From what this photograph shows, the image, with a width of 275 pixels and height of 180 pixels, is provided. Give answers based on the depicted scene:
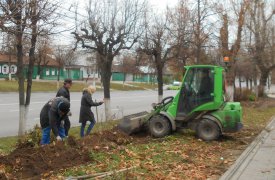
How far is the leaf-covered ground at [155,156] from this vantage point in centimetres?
738

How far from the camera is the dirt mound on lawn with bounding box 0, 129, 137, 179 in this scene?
7270 millimetres

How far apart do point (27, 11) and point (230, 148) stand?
255 inches

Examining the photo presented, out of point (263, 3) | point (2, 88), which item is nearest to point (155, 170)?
point (263, 3)

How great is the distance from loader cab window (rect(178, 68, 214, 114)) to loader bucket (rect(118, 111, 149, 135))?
4.07 feet

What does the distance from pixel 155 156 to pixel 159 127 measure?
3.12m

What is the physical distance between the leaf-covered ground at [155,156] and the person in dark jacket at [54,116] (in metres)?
0.46

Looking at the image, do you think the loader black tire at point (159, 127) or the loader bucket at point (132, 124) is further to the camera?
the loader black tire at point (159, 127)

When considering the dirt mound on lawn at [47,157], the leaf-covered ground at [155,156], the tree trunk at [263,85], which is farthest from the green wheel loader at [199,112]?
the tree trunk at [263,85]

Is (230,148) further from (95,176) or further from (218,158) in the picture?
(95,176)

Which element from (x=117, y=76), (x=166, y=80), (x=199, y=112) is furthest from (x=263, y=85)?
(x=117, y=76)

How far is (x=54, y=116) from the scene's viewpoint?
8.66m

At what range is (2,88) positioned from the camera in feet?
144

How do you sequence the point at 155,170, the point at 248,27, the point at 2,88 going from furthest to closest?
1. the point at 2,88
2. the point at 248,27
3. the point at 155,170

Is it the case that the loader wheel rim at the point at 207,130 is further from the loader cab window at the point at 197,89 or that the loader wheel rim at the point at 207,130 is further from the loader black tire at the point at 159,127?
the loader black tire at the point at 159,127
